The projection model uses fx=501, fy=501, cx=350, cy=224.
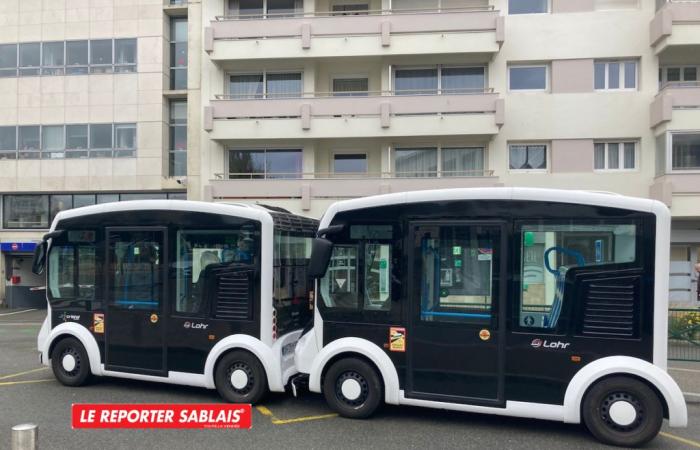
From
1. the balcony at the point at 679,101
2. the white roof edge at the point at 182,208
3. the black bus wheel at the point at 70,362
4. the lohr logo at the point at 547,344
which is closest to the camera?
the lohr logo at the point at 547,344

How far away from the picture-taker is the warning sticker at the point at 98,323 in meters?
7.12

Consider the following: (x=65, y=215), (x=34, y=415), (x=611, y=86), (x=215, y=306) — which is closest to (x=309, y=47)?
(x=611, y=86)

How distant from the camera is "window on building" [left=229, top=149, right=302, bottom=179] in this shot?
63.6ft

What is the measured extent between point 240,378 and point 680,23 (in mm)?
18279

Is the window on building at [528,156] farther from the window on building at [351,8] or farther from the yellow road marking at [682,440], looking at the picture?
the yellow road marking at [682,440]

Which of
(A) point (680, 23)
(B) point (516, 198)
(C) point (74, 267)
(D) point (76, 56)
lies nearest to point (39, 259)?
(C) point (74, 267)

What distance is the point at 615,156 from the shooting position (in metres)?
17.8

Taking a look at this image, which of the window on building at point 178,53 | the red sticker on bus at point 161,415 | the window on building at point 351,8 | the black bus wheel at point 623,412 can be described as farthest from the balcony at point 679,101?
the window on building at point 178,53

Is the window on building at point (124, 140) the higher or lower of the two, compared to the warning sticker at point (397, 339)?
higher

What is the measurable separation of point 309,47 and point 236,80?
344 centimetres

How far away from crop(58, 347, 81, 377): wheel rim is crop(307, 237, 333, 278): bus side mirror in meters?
4.04

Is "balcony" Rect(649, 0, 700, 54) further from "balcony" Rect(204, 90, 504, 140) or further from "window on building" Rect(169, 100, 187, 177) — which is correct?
"window on building" Rect(169, 100, 187, 177)

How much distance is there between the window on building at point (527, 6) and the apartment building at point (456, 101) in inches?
1.4

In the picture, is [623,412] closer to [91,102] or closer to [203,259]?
[203,259]
